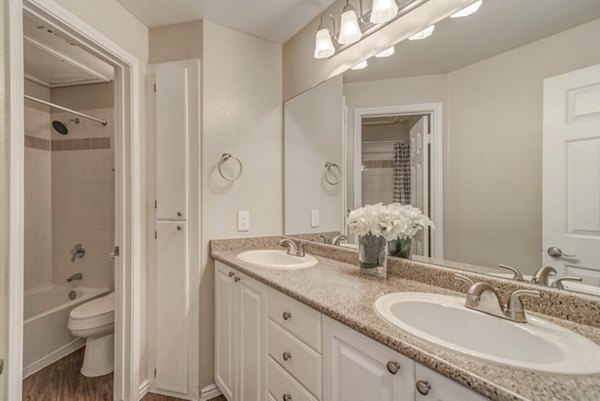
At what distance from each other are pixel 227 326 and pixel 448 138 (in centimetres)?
150

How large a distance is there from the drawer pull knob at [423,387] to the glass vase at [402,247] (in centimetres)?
69

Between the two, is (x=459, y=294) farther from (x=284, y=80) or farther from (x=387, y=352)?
(x=284, y=80)

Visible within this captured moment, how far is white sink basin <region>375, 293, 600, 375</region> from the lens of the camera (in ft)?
1.91

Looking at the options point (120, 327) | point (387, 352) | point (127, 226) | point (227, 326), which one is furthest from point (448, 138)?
point (120, 327)

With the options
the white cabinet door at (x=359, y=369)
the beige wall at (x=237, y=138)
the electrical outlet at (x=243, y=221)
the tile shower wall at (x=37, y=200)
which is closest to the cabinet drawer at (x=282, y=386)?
the white cabinet door at (x=359, y=369)

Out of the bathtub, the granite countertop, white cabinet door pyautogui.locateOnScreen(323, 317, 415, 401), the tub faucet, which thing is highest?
the granite countertop

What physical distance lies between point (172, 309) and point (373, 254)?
51.8 inches

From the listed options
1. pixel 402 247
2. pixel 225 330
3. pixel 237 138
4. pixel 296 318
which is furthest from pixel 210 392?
pixel 237 138

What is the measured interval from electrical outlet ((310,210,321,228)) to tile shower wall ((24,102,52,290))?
104 inches

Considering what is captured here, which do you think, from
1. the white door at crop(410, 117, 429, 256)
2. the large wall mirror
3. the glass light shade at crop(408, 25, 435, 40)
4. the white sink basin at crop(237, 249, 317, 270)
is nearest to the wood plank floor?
the white sink basin at crop(237, 249, 317, 270)

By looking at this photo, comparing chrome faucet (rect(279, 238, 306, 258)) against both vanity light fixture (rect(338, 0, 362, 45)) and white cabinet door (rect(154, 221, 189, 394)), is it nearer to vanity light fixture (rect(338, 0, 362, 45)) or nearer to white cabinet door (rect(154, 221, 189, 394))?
white cabinet door (rect(154, 221, 189, 394))

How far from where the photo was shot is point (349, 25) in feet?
4.65

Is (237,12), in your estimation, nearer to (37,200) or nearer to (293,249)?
(293,249)

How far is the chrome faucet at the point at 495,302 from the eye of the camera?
787 mm
